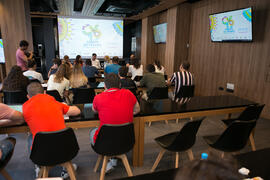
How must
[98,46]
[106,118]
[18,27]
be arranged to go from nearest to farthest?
1. [106,118]
2. [18,27]
3. [98,46]

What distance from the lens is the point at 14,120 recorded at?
177 cm

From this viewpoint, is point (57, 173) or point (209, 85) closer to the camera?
point (57, 173)

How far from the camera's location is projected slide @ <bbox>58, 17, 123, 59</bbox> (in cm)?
850

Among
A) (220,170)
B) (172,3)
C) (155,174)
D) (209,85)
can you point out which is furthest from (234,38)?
(220,170)

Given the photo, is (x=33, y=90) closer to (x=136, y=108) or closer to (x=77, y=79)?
(x=136, y=108)

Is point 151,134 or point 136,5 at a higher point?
point 136,5

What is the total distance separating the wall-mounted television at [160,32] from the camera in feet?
25.4

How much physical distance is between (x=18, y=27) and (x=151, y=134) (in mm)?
4664

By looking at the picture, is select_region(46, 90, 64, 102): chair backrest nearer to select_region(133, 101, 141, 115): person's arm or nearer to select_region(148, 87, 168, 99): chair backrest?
select_region(133, 101, 141, 115): person's arm

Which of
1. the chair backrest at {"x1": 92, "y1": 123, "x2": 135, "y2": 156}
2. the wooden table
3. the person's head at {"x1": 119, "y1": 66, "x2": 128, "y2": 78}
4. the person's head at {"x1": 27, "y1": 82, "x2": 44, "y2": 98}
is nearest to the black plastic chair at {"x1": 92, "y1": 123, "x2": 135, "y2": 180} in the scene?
the chair backrest at {"x1": 92, "y1": 123, "x2": 135, "y2": 156}

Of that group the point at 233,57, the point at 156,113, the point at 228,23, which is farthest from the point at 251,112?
the point at 228,23

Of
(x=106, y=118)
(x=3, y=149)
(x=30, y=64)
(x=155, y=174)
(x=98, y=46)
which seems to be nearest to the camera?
(x=155, y=174)

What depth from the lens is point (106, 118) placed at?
6.31 ft

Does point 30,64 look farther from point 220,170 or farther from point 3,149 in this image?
point 220,170
